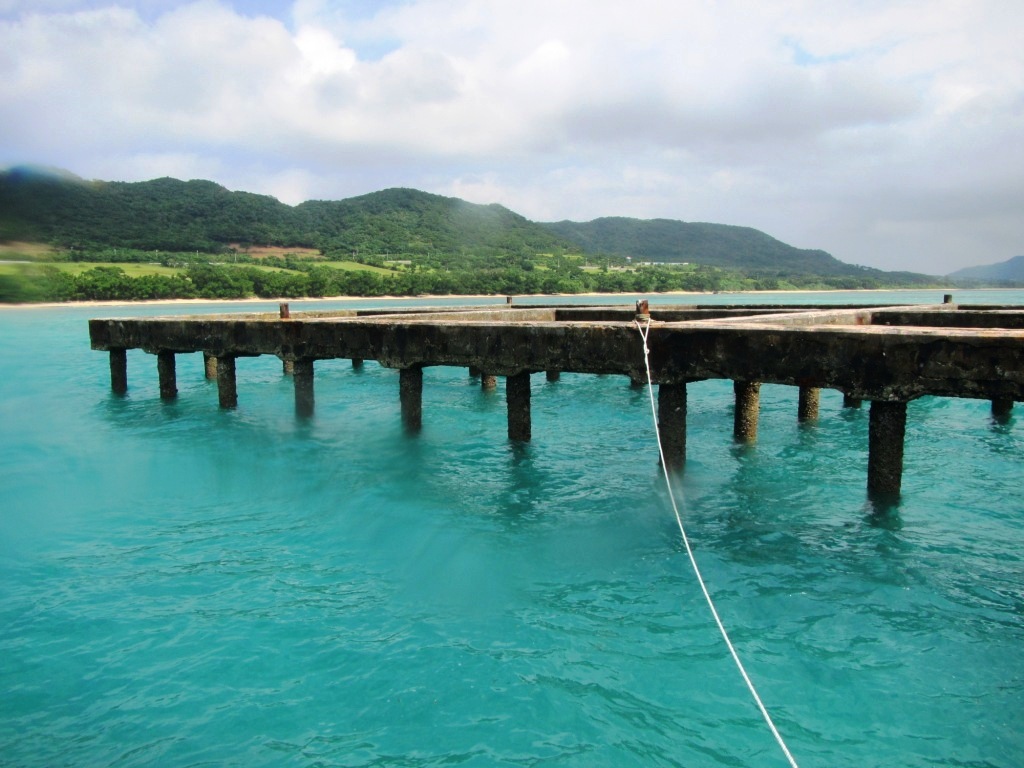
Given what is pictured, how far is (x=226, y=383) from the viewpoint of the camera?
1702 cm

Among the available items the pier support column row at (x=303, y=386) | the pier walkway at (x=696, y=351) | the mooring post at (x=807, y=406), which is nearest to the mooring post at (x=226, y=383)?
the pier walkway at (x=696, y=351)

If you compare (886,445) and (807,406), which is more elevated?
(886,445)

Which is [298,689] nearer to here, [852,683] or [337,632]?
[337,632]

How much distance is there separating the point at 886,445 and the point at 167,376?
15.8m

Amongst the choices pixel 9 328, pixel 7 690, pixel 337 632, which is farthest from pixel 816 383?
pixel 9 328

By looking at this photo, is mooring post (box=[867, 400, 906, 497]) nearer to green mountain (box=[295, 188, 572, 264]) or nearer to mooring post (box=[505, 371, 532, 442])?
mooring post (box=[505, 371, 532, 442])

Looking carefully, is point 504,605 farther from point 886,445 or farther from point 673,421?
point 886,445

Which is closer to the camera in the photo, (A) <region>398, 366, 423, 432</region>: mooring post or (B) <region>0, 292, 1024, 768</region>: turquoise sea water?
(B) <region>0, 292, 1024, 768</region>: turquoise sea water

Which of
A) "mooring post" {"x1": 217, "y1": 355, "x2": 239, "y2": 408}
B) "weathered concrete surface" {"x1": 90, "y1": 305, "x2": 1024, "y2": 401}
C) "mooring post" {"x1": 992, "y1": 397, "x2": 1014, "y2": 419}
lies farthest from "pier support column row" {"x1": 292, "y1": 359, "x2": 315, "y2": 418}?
"mooring post" {"x1": 992, "y1": 397, "x2": 1014, "y2": 419}

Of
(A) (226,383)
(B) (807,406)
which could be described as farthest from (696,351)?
(A) (226,383)

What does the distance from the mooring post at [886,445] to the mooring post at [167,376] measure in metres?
15.2

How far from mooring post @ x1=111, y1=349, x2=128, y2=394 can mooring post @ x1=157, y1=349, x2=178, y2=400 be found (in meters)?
1.50

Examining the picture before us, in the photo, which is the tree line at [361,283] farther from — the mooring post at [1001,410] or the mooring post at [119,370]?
the mooring post at [1001,410]

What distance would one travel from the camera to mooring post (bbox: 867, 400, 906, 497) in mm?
8461
